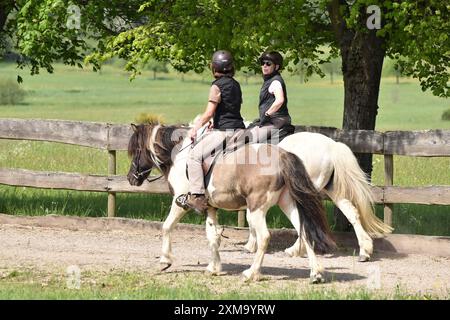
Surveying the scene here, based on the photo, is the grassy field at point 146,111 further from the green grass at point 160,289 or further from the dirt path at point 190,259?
the green grass at point 160,289

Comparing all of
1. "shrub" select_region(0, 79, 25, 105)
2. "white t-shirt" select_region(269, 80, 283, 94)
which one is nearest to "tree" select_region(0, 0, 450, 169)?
"white t-shirt" select_region(269, 80, 283, 94)

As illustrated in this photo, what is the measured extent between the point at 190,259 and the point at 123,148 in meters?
2.94

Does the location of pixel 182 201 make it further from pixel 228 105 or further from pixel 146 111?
pixel 146 111

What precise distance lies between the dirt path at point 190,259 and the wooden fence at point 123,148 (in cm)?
75

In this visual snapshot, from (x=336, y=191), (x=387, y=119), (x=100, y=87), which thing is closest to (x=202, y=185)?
(x=336, y=191)

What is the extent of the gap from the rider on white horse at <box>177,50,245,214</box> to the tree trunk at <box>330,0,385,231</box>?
159 inches

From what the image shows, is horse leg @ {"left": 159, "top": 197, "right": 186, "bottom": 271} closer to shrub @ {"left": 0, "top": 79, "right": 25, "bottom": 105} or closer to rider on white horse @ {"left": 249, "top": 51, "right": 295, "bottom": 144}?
rider on white horse @ {"left": 249, "top": 51, "right": 295, "bottom": 144}

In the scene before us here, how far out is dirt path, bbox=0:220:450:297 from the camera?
10.9m

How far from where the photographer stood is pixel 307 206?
33.5ft

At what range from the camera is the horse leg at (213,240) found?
11016 mm

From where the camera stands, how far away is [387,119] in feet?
166

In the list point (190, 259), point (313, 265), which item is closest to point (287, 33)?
point (190, 259)

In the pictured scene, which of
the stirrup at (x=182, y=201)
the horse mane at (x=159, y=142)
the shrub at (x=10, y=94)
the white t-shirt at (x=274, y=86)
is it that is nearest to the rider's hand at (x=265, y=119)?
the white t-shirt at (x=274, y=86)
